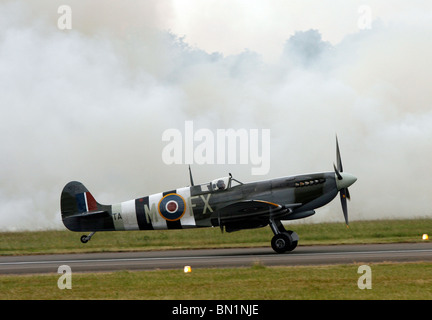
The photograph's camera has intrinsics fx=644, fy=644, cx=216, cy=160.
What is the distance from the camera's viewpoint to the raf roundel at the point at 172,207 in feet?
92.2

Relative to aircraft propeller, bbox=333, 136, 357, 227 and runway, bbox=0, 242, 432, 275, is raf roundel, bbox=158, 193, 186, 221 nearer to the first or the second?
runway, bbox=0, 242, 432, 275

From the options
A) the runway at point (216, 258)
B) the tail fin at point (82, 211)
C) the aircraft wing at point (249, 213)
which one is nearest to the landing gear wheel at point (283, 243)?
the runway at point (216, 258)

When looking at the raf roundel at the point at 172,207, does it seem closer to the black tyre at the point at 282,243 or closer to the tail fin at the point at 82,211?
the tail fin at the point at 82,211

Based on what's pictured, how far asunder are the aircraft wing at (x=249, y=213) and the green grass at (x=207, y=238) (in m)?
4.89

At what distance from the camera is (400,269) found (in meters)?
19.5

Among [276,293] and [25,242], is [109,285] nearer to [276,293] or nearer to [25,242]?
[276,293]

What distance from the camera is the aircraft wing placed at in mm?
26578

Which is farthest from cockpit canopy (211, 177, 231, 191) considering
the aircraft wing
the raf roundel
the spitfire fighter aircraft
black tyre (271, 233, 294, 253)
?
black tyre (271, 233, 294, 253)

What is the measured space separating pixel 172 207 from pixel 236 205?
10.3ft

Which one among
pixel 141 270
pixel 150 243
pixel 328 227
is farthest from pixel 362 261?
pixel 328 227

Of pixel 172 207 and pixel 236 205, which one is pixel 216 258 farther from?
pixel 172 207

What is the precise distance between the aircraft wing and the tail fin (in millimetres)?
5554

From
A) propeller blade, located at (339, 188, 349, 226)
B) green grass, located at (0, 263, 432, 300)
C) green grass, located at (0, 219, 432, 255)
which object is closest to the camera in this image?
green grass, located at (0, 263, 432, 300)
